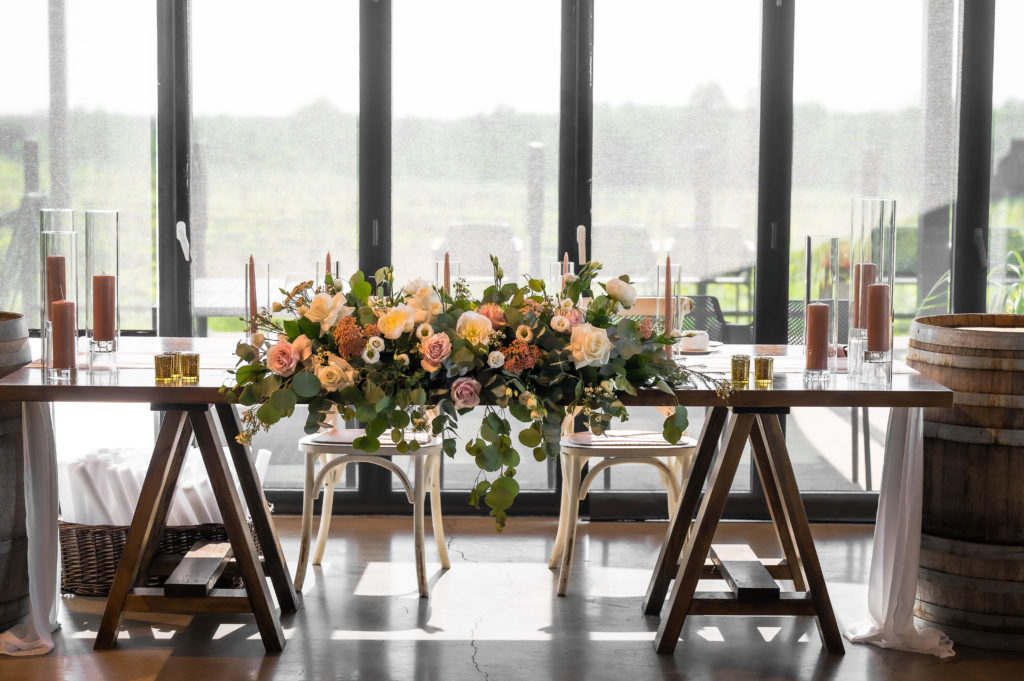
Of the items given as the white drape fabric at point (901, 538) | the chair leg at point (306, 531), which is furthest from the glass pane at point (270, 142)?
the white drape fabric at point (901, 538)

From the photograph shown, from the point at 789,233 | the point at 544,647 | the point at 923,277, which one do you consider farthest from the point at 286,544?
the point at 923,277

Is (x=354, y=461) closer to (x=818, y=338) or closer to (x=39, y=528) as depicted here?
(x=39, y=528)

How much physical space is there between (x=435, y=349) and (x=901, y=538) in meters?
1.36

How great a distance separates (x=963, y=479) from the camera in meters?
2.85

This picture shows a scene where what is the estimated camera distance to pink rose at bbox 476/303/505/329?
7.54 feet

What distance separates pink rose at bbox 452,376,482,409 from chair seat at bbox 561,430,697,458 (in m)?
1.06

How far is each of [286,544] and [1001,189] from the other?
9.26 feet

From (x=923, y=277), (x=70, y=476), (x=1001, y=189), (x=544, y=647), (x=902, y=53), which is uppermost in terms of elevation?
(x=902, y=53)

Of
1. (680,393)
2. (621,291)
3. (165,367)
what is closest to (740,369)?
(680,393)

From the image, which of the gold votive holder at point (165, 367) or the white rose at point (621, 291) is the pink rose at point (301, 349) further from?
the white rose at point (621, 291)

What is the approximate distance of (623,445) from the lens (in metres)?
3.30

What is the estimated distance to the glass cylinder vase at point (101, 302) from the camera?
108 inches

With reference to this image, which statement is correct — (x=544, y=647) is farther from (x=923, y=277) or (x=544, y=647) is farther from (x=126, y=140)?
(x=126, y=140)

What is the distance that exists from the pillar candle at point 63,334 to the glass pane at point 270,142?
4.60 ft
